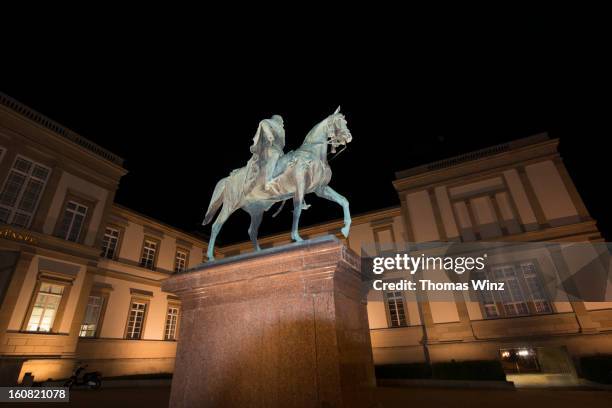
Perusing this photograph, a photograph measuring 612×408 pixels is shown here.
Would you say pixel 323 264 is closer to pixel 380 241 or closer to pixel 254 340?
pixel 254 340

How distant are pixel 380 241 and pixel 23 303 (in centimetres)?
1819

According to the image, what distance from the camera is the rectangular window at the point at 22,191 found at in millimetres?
13242

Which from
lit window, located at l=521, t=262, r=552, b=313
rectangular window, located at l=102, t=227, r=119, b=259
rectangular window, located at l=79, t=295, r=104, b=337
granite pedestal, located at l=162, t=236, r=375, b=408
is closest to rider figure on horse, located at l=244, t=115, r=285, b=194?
granite pedestal, located at l=162, t=236, r=375, b=408

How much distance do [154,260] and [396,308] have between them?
620 inches

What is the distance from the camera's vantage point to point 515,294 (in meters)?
14.3

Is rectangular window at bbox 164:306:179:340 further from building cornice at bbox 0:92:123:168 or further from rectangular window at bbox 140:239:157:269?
building cornice at bbox 0:92:123:168

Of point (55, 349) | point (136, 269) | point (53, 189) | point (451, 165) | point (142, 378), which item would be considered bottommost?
point (142, 378)

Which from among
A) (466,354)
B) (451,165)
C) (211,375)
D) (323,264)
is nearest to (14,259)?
(211,375)

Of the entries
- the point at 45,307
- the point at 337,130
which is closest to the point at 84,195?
the point at 45,307

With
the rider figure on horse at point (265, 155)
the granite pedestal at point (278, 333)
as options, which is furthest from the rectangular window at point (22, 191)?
the granite pedestal at point (278, 333)

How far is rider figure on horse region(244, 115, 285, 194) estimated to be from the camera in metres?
4.27

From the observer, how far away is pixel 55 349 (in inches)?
514

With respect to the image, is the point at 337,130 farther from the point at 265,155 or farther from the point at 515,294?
the point at 515,294

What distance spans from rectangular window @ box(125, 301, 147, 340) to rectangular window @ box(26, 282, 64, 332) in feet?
14.5
